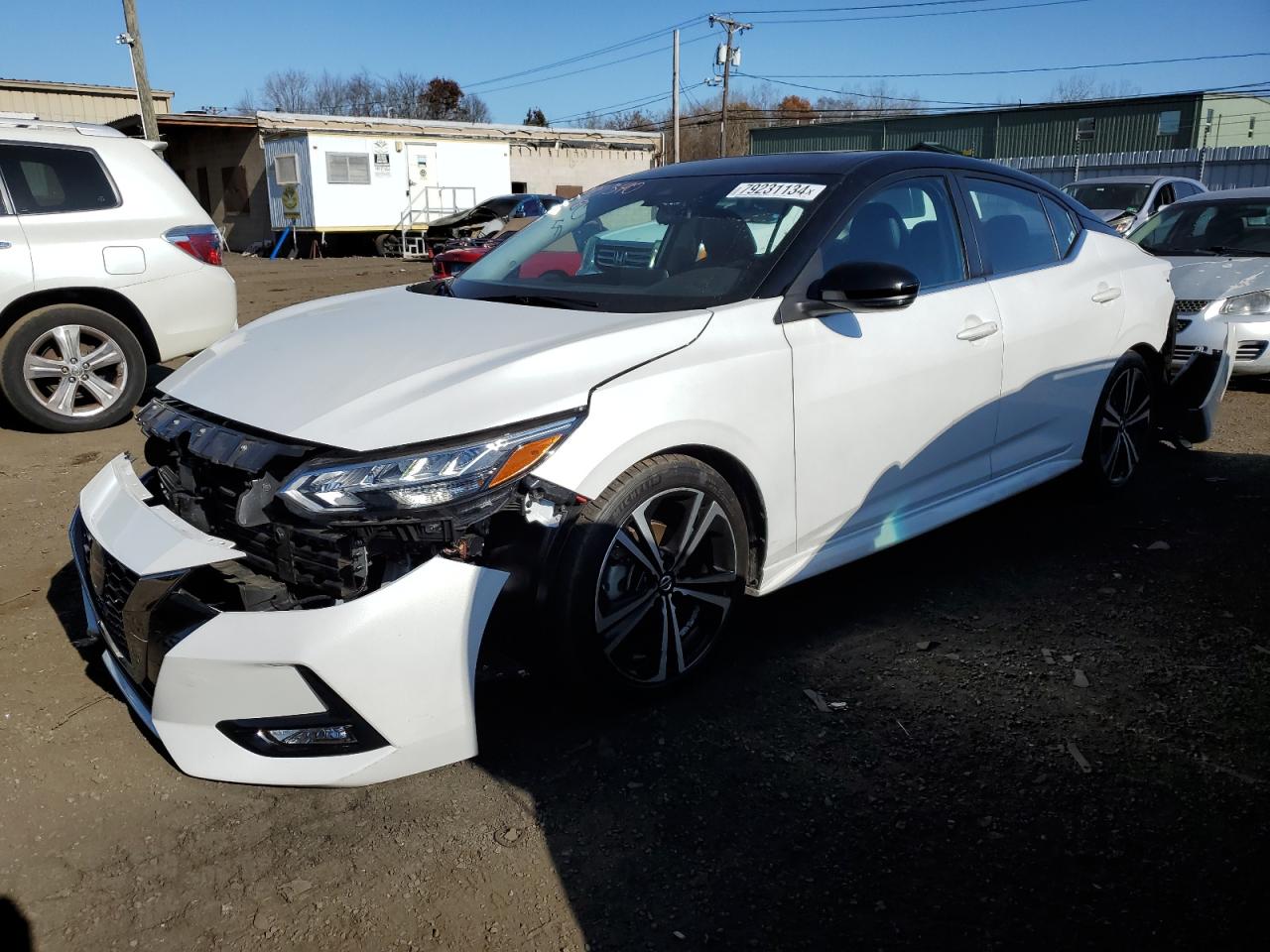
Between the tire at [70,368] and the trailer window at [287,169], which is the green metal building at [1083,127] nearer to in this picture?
the trailer window at [287,169]

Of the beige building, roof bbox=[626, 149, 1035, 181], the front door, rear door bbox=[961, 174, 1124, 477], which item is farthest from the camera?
the beige building

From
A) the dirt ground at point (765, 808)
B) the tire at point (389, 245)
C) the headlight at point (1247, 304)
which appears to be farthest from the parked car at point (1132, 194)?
the tire at point (389, 245)

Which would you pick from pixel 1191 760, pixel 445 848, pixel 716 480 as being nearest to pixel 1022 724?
pixel 1191 760

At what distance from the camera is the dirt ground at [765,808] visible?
7.41 ft

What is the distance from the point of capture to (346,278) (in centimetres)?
2019

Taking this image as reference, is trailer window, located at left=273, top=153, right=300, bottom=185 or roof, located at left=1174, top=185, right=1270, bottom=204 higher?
trailer window, located at left=273, top=153, right=300, bottom=185

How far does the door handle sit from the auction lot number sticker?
784 millimetres

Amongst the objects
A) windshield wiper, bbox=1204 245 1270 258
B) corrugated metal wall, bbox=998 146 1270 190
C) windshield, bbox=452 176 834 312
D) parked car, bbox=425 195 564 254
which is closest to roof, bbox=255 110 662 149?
parked car, bbox=425 195 564 254

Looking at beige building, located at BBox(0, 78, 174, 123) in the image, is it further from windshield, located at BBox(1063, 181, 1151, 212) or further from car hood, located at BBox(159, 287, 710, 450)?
car hood, located at BBox(159, 287, 710, 450)

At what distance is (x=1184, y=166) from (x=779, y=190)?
31609mm

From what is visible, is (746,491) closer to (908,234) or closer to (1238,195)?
(908,234)

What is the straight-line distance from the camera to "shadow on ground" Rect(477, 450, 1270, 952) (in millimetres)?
2277

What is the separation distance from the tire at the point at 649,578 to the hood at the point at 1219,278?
19.4ft

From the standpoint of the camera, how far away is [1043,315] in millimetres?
4195
